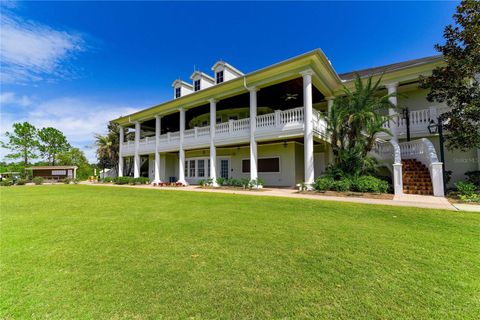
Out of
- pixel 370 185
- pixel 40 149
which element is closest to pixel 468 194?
pixel 370 185

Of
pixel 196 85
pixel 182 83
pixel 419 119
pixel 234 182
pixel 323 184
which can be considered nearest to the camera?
pixel 323 184

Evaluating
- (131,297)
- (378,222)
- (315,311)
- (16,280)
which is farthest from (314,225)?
(16,280)

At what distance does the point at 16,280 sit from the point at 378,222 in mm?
6571

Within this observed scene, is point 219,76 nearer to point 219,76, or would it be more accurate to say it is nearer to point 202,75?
point 219,76

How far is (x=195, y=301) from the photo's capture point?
2.19 m

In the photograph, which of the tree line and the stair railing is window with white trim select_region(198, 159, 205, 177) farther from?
the tree line

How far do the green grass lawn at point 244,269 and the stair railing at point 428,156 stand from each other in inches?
164

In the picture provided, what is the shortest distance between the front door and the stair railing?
11.6 metres

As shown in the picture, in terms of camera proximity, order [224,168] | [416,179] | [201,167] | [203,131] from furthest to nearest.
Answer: [201,167] → [224,168] → [203,131] → [416,179]

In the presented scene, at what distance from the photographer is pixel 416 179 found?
9.68m

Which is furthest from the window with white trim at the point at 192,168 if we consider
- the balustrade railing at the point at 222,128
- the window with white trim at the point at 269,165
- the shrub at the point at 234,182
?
the shrub at the point at 234,182

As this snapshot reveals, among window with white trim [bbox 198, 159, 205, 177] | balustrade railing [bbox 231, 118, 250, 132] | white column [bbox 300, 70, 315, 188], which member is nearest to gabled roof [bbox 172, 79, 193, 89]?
window with white trim [bbox 198, 159, 205, 177]

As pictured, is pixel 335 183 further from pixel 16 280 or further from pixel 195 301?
pixel 16 280

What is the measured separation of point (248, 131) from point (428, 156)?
9031mm
